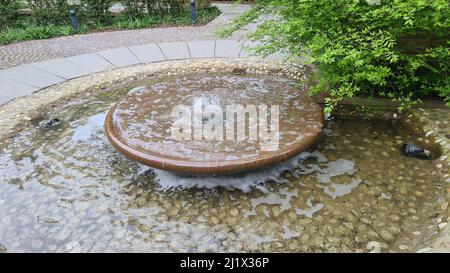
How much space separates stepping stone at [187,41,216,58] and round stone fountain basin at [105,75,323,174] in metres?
2.34

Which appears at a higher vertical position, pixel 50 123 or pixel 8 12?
pixel 8 12

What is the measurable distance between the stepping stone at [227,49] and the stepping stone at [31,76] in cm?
296

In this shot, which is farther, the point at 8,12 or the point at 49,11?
the point at 49,11

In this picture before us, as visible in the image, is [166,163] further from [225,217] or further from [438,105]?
[438,105]

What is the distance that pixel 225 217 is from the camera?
3.38m

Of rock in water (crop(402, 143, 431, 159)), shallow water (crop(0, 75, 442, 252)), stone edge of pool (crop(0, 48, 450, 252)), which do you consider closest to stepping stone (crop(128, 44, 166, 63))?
stone edge of pool (crop(0, 48, 450, 252))

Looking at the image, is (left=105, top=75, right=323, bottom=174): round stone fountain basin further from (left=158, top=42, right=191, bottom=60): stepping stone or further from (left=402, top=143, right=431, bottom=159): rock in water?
(left=158, top=42, right=191, bottom=60): stepping stone

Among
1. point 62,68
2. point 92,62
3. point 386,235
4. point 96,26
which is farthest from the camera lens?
point 96,26

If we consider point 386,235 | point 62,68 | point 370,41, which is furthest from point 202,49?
point 386,235

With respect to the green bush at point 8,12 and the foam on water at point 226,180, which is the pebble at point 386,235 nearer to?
the foam on water at point 226,180

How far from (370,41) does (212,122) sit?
6.59 ft

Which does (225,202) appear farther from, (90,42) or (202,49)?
(90,42)

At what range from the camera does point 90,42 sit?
8703 mm

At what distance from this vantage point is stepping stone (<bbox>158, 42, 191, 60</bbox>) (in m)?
7.41
